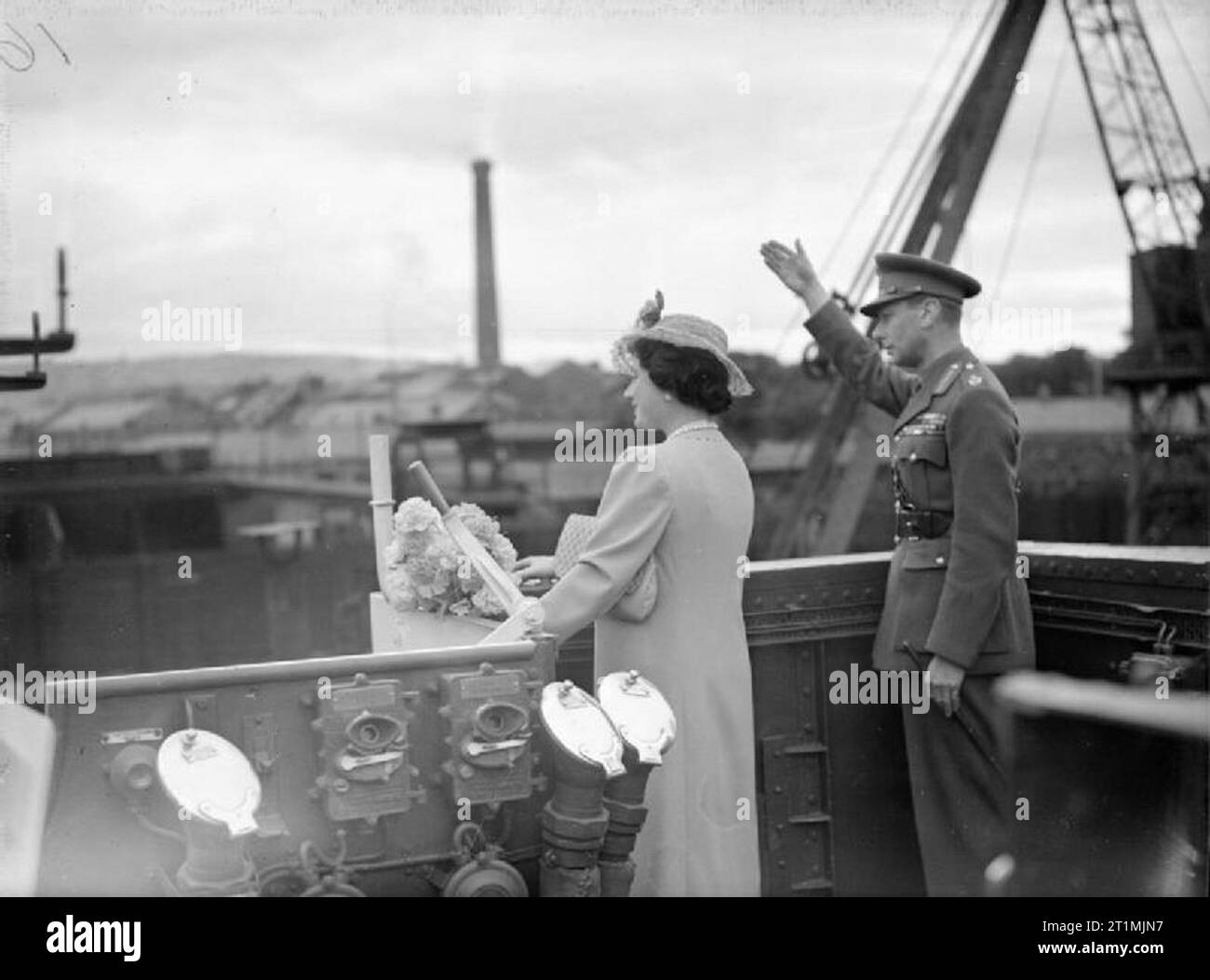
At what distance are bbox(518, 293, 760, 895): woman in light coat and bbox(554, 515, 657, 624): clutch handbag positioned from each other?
0.08 ft

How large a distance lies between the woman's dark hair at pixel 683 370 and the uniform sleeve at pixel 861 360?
2.60ft

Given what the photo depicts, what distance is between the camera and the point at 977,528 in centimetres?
309

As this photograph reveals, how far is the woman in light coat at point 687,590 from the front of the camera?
274 cm

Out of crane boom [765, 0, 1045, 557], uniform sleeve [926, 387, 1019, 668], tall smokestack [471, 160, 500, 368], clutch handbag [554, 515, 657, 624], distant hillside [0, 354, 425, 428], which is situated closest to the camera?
clutch handbag [554, 515, 657, 624]

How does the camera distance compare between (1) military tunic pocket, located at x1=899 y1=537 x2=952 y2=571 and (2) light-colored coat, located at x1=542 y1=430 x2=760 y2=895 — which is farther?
(1) military tunic pocket, located at x1=899 y1=537 x2=952 y2=571

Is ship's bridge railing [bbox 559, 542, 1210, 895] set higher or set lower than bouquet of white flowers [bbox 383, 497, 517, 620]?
lower

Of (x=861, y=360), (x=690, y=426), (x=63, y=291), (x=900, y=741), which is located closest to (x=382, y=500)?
(x=690, y=426)

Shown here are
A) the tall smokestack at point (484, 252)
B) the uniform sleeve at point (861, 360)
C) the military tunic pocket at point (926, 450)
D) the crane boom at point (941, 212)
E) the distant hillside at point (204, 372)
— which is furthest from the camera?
the distant hillside at point (204, 372)

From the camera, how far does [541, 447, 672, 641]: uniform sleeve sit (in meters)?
2.66

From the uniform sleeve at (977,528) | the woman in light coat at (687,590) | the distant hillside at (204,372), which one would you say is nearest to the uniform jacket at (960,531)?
the uniform sleeve at (977,528)

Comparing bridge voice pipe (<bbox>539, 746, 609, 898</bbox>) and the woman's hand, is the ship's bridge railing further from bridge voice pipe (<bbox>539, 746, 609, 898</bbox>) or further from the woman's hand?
bridge voice pipe (<bbox>539, 746, 609, 898</bbox>)

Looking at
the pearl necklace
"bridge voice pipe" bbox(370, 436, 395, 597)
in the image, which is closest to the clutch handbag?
the pearl necklace

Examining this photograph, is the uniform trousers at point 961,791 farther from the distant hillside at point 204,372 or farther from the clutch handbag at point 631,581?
the distant hillside at point 204,372

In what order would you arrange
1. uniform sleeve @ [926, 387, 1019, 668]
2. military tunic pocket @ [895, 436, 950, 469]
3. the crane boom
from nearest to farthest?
uniform sleeve @ [926, 387, 1019, 668] → military tunic pocket @ [895, 436, 950, 469] → the crane boom
